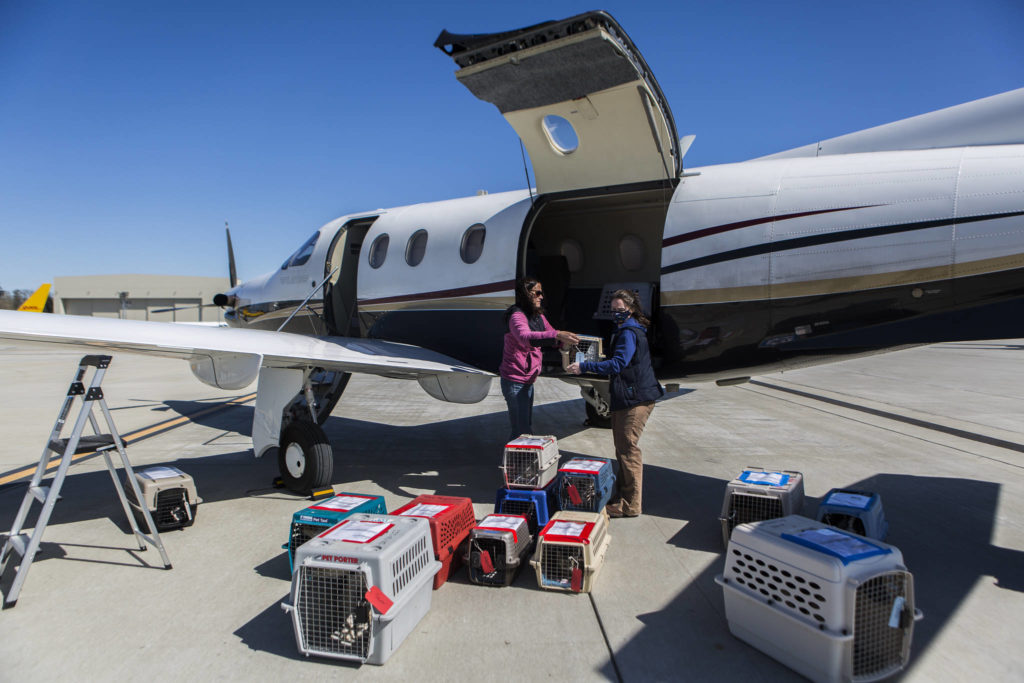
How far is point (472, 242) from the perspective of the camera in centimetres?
716

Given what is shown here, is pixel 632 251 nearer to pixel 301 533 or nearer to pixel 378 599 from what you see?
pixel 301 533

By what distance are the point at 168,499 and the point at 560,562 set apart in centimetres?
326

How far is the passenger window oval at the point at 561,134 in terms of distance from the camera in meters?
5.95

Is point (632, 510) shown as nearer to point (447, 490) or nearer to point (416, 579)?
point (447, 490)

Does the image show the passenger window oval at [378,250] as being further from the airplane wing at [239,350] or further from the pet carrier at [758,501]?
the pet carrier at [758,501]

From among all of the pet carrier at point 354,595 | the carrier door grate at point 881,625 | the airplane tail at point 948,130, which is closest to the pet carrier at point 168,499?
the pet carrier at point 354,595

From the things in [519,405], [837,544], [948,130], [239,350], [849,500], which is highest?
[948,130]

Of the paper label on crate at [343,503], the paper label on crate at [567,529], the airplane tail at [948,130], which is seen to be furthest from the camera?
the airplane tail at [948,130]

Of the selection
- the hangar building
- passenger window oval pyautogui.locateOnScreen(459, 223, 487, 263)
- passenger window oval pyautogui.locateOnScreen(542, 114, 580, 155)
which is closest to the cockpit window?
passenger window oval pyautogui.locateOnScreen(459, 223, 487, 263)

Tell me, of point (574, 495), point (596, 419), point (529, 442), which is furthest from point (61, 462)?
point (596, 419)

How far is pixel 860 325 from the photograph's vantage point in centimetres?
482

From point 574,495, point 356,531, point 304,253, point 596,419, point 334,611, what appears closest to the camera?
point 334,611

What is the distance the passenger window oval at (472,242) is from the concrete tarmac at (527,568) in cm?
241

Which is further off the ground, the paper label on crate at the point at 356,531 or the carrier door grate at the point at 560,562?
the paper label on crate at the point at 356,531
